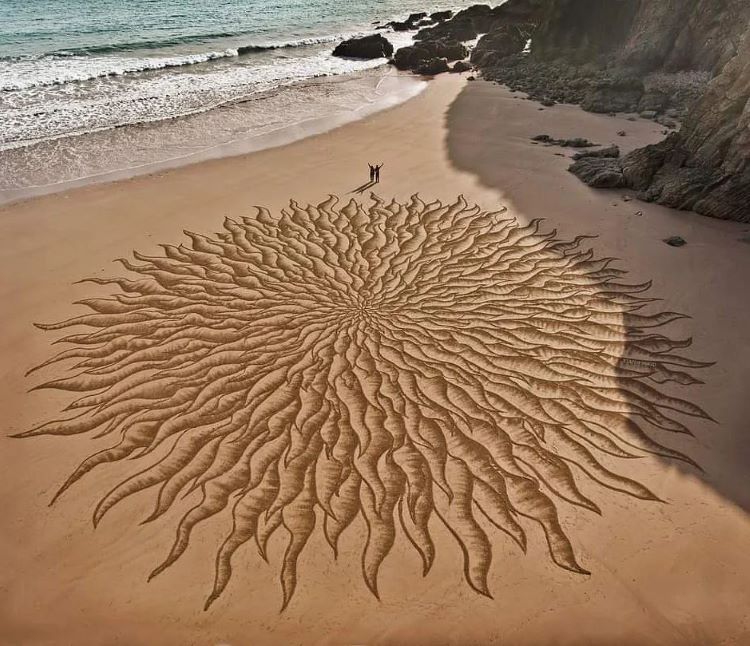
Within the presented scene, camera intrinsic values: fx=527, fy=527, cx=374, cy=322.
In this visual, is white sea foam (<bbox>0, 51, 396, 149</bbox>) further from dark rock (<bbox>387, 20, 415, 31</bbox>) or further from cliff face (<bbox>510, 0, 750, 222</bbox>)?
dark rock (<bbox>387, 20, 415, 31</bbox>)

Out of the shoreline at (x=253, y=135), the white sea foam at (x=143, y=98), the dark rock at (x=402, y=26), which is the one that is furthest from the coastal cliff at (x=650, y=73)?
the white sea foam at (x=143, y=98)

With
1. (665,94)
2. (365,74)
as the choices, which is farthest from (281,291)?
(365,74)

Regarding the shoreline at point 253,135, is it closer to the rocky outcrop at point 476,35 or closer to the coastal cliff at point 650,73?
the rocky outcrop at point 476,35

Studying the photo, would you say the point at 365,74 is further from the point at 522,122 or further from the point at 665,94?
the point at 665,94

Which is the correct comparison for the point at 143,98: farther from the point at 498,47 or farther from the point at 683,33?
the point at 683,33

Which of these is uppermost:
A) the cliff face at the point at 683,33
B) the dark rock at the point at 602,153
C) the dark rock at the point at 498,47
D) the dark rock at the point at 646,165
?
the cliff face at the point at 683,33
